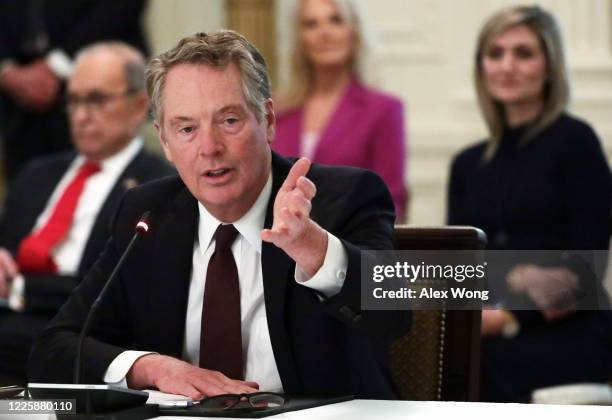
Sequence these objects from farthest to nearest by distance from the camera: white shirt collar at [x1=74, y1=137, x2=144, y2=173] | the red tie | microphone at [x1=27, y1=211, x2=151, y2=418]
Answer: white shirt collar at [x1=74, y1=137, x2=144, y2=173] → the red tie → microphone at [x1=27, y1=211, x2=151, y2=418]

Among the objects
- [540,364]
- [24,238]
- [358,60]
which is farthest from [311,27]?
[540,364]

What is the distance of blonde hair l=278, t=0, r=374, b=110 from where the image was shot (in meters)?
4.81

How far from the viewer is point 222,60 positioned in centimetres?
241

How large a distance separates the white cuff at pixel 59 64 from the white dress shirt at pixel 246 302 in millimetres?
3014

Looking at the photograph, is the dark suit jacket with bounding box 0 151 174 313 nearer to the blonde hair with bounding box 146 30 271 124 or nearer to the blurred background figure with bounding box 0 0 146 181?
the blurred background figure with bounding box 0 0 146 181

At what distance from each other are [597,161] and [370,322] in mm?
1869

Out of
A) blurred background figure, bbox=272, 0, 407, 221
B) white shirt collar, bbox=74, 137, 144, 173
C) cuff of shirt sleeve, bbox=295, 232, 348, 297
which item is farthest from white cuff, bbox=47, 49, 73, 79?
cuff of shirt sleeve, bbox=295, 232, 348, 297

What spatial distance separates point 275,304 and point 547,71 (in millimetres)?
2080

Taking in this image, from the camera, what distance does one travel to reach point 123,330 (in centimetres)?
262

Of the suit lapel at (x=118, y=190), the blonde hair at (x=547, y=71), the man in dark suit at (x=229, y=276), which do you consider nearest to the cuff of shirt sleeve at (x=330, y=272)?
the man in dark suit at (x=229, y=276)

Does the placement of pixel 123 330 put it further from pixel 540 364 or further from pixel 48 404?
pixel 540 364

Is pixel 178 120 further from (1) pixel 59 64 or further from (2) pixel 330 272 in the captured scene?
(1) pixel 59 64

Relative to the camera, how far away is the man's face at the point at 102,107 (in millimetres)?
4605

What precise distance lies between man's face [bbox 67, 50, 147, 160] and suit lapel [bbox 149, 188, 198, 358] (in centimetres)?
211
